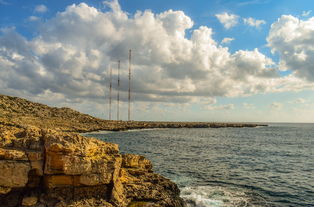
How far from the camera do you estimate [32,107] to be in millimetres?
104312

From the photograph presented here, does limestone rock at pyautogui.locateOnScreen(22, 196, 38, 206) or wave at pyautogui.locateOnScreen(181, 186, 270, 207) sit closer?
limestone rock at pyautogui.locateOnScreen(22, 196, 38, 206)

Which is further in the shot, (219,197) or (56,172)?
(219,197)

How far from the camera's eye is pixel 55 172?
12.5 metres

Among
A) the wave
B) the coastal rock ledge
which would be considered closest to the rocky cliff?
the coastal rock ledge

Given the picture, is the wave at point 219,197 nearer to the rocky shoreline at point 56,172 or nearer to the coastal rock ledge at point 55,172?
the rocky shoreline at point 56,172

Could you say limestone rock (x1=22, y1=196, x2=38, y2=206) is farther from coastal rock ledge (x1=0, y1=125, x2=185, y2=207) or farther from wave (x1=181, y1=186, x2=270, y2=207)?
wave (x1=181, y1=186, x2=270, y2=207)

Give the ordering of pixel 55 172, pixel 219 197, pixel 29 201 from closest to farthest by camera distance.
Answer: pixel 29 201, pixel 55 172, pixel 219 197

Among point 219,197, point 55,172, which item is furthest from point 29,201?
point 219,197

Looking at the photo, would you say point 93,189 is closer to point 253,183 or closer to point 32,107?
point 253,183

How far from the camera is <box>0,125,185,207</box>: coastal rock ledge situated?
12.1 metres

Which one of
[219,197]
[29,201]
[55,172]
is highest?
[55,172]

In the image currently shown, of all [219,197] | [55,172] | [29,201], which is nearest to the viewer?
[29,201]

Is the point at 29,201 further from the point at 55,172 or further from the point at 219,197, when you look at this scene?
the point at 219,197

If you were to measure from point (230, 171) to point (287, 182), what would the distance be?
245 inches
